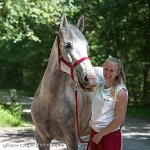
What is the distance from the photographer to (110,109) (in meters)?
3.49

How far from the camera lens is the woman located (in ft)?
11.2

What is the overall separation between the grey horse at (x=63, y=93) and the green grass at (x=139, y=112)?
10584mm

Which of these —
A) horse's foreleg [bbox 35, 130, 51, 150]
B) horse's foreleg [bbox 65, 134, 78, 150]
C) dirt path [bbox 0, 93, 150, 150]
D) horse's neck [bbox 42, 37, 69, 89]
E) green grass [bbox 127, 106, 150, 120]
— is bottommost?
green grass [bbox 127, 106, 150, 120]

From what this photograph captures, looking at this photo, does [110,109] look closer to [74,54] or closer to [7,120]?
[74,54]

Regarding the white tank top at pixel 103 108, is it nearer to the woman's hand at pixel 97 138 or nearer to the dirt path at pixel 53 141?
the woman's hand at pixel 97 138

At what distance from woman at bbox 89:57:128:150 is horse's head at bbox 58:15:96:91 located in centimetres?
44

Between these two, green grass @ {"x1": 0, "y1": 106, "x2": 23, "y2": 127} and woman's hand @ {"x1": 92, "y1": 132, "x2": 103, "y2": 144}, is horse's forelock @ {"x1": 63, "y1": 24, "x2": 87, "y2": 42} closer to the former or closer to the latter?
woman's hand @ {"x1": 92, "y1": 132, "x2": 103, "y2": 144}

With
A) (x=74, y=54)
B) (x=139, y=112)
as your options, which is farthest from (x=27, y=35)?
(x=74, y=54)

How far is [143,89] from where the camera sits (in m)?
20.0

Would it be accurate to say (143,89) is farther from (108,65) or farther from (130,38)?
(108,65)

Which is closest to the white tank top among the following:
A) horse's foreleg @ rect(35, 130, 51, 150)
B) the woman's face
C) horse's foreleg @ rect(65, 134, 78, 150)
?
the woman's face

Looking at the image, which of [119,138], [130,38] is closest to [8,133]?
[119,138]

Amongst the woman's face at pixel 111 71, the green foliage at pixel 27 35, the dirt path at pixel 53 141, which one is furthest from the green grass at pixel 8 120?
the woman's face at pixel 111 71

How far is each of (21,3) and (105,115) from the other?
30.2ft
